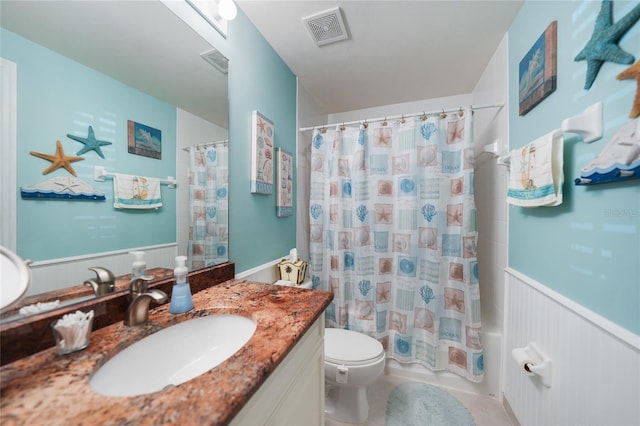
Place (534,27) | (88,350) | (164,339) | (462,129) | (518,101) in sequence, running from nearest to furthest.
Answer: (88,350)
(164,339)
(534,27)
(518,101)
(462,129)

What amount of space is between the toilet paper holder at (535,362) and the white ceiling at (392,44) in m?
1.77

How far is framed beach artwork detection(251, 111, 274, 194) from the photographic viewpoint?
4.46 ft

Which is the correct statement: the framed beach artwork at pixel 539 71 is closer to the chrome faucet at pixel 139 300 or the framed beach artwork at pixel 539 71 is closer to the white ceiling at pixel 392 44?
the white ceiling at pixel 392 44

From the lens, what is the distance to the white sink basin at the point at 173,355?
21.7 inches

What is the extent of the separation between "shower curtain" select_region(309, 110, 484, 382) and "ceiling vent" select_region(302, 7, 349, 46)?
59cm

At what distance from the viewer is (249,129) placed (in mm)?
1354

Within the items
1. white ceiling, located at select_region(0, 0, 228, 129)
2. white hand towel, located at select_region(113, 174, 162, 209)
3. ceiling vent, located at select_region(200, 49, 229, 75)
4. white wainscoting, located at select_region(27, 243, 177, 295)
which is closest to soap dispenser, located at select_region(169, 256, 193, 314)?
white wainscoting, located at select_region(27, 243, 177, 295)

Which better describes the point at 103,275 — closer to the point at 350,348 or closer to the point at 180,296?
the point at 180,296

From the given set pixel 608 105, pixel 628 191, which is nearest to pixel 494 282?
pixel 628 191

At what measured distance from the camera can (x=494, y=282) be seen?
1.60m

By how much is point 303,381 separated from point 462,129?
5.62 ft

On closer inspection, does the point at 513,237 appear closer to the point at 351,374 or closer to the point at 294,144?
the point at 351,374

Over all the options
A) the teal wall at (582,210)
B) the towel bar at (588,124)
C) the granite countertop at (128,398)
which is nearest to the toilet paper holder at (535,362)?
the teal wall at (582,210)

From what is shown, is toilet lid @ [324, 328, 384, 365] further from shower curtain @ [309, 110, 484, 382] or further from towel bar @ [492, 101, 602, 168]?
towel bar @ [492, 101, 602, 168]
